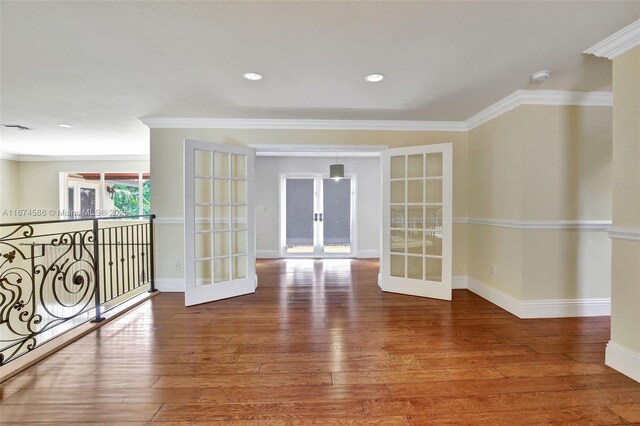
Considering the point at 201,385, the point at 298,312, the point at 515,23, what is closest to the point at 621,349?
the point at 515,23

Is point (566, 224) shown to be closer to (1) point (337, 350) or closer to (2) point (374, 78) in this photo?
(2) point (374, 78)

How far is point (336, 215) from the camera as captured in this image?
22.5ft

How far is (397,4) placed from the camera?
1.67 m

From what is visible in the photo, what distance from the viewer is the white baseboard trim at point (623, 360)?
1.92 m

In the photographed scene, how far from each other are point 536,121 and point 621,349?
216 cm

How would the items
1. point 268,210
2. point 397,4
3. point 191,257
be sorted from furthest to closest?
point 268,210, point 191,257, point 397,4

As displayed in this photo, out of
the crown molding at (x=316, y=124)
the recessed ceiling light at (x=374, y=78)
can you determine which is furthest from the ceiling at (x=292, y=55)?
the crown molding at (x=316, y=124)

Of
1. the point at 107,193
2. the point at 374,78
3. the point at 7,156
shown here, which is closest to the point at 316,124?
the point at 374,78

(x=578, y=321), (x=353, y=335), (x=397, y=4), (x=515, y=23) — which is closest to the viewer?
(x=397, y=4)

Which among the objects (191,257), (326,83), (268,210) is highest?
(326,83)

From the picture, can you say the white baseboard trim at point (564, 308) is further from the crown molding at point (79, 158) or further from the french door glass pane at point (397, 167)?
the crown molding at point (79, 158)

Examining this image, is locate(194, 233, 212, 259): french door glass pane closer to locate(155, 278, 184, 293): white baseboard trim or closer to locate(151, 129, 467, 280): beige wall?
A: locate(151, 129, 467, 280): beige wall

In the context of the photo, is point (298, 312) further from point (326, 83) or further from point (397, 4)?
point (397, 4)

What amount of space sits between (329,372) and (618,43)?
10.2 ft
